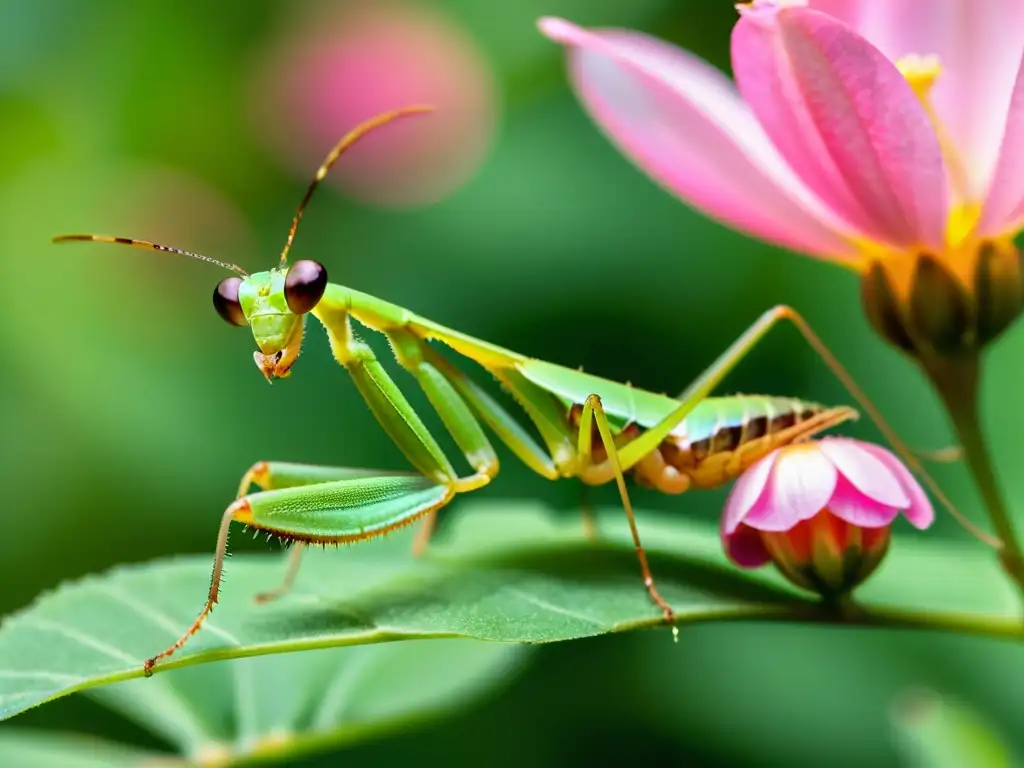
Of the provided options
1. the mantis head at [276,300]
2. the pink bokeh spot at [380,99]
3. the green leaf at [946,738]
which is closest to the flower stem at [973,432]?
the green leaf at [946,738]

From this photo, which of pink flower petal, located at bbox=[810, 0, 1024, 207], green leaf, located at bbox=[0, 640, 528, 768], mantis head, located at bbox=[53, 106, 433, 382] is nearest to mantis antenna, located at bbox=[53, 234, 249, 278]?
mantis head, located at bbox=[53, 106, 433, 382]

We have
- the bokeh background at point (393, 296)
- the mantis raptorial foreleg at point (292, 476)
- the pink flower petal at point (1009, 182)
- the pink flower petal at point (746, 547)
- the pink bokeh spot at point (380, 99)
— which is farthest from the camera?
the pink bokeh spot at point (380, 99)

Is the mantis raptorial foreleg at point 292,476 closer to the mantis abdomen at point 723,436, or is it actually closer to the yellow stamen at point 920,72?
the mantis abdomen at point 723,436

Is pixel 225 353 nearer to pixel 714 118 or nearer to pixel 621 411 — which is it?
pixel 621 411

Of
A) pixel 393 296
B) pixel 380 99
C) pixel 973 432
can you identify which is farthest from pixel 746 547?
pixel 380 99

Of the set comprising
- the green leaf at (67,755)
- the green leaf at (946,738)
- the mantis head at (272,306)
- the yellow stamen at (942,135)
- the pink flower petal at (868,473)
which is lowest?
the green leaf at (946,738)

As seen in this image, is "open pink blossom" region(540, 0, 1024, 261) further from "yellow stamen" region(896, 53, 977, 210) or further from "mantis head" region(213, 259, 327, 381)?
"mantis head" region(213, 259, 327, 381)
